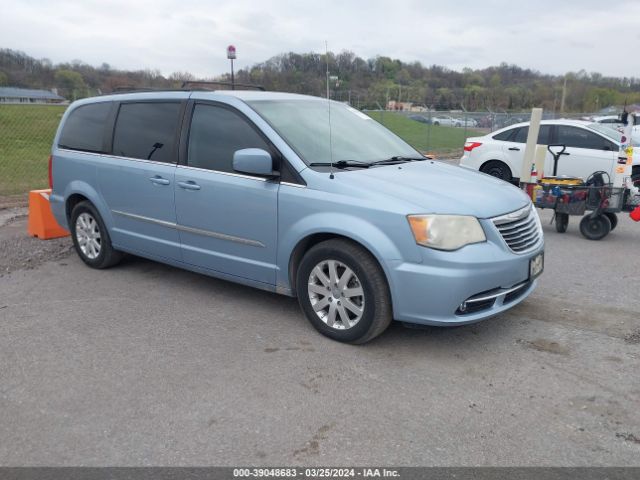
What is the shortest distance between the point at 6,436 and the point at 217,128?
9.28ft

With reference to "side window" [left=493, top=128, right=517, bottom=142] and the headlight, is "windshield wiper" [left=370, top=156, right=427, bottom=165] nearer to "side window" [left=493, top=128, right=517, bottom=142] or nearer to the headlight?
the headlight

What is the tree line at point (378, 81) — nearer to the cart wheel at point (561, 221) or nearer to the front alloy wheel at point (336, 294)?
the front alloy wheel at point (336, 294)

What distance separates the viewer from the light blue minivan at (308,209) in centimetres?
379

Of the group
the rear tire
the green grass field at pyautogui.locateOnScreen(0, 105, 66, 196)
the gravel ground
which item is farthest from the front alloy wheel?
the green grass field at pyautogui.locateOnScreen(0, 105, 66, 196)

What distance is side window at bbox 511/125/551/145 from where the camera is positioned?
11.0 metres

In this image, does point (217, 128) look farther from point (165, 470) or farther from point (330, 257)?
point (165, 470)

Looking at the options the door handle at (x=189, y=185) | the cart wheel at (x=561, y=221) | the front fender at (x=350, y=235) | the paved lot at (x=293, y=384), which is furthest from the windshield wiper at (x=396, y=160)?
the cart wheel at (x=561, y=221)

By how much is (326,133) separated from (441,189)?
1181mm

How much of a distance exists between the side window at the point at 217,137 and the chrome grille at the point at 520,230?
193cm

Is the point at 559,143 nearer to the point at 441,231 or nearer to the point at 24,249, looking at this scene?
the point at 441,231

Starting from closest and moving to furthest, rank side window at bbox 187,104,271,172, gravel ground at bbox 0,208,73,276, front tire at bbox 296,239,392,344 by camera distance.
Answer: front tire at bbox 296,239,392,344 < side window at bbox 187,104,271,172 < gravel ground at bbox 0,208,73,276

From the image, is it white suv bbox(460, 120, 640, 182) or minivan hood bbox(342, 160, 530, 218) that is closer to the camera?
minivan hood bbox(342, 160, 530, 218)

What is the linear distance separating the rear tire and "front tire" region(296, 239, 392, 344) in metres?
8.08

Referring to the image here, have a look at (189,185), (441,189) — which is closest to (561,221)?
(441,189)
